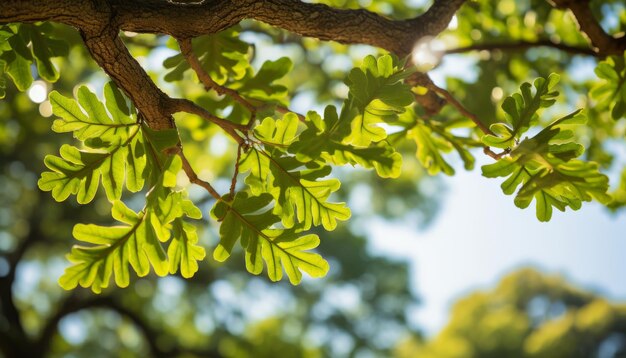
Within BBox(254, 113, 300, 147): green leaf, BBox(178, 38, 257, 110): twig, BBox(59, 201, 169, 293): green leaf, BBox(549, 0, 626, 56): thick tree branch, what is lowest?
BBox(59, 201, 169, 293): green leaf

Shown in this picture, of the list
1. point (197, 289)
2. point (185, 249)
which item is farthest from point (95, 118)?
point (197, 289)

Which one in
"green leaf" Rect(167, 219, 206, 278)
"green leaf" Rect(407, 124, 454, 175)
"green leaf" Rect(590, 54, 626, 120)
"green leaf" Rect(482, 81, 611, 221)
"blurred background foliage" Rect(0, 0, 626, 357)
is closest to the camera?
"green leaf" Rect(482, 81, 611, 221)

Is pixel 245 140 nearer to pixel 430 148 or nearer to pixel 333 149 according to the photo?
pixel 333 149

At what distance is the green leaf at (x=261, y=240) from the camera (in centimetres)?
145

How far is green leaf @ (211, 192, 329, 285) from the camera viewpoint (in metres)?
1.45

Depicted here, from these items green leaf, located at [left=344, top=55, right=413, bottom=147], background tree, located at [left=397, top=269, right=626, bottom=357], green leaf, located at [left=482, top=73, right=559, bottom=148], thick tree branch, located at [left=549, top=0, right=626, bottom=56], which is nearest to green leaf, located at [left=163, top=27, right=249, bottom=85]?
green leaf, located at [left=344, top=55, right=413, bottom=147]

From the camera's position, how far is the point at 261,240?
1505 mm

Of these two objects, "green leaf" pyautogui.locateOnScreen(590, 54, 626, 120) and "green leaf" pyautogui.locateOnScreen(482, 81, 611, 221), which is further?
"green leaf" pyautogui.locateOnScreen(590, 54, 626, 120)

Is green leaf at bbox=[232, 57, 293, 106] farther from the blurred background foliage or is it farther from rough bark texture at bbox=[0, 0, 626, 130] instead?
the blurred background foliage

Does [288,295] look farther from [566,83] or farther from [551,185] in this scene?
[551,185]

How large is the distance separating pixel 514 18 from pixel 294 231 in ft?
7.82

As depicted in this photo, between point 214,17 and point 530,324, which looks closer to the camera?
point 214,17

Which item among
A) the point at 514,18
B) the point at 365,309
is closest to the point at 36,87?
the point at 514,18

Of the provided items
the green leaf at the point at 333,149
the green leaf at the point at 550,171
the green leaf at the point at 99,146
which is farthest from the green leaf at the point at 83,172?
the green leaf at the point at 550,171
